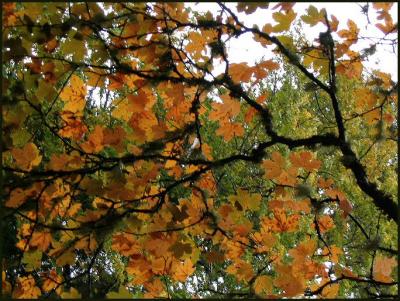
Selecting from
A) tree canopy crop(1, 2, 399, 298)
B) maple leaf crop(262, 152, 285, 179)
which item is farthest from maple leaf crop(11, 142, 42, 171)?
maple leaf crop(262, 152, 285, 179)

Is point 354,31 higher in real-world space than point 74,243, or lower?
higher

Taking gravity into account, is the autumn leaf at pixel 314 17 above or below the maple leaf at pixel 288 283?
above

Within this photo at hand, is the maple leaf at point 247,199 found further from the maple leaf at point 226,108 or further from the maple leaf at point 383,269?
the maple leaf at point 383,269

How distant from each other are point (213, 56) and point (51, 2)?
835 mm

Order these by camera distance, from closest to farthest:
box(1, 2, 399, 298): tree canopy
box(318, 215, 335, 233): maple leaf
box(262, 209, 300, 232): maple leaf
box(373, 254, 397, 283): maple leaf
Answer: box(1, 2, 399, 298): tree canopy, box(373, 254, 397, 283): maple leaf, box(318, 215, 335, 233): maple leaf, box(262, 209, 300, 232): maple leaf

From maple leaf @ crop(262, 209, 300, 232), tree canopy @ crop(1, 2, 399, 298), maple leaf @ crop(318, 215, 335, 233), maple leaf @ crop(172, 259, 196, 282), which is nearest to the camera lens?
tree canopy @ crop(1, 2, 399, 298)

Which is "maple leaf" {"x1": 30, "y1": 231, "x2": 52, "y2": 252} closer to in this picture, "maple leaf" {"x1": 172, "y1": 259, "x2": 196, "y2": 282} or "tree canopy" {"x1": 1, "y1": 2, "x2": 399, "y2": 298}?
"tree canopy" {"x1": 1, "y1": 2, "x2": 399, "y2": 298}

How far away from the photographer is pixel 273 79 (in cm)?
948

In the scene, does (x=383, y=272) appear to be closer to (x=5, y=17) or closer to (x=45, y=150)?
(x=5, y=17)

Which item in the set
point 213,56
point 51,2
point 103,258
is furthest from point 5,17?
point 103,258

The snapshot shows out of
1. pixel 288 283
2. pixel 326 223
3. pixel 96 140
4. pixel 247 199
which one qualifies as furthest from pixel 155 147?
pixel 326 223

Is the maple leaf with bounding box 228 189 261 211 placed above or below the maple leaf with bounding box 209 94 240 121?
below

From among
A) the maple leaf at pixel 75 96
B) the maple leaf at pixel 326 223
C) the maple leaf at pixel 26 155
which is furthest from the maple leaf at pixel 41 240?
the maple leaf at pixel 326 223

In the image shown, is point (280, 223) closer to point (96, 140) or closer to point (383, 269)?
point (383, 269)
